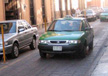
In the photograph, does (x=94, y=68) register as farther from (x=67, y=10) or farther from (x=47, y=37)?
(x=67, y=10)

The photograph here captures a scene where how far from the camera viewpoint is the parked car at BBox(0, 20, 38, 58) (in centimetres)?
1032

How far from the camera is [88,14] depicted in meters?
36.0

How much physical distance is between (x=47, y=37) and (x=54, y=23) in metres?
1.45

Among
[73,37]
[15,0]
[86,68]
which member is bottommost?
[86,68]

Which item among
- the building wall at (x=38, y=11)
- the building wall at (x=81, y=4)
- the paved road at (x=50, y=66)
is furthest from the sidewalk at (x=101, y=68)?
the building wall at (x=81, y=4)

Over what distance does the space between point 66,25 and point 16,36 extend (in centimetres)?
210

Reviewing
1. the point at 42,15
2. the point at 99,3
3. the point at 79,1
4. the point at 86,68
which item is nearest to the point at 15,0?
the point at 42,15

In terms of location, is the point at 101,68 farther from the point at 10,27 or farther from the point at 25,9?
the point at 25,9

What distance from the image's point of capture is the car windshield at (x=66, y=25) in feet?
35.7

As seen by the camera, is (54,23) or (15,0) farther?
(15,0)

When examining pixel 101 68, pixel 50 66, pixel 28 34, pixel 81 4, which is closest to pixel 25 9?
pixel 28 34

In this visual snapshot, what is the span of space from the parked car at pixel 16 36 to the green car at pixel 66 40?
3.83 ft

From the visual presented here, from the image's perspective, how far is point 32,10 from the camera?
28031 millimetres

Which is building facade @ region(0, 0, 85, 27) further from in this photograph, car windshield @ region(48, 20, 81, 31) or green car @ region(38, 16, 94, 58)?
green car @ region(38, 16, 94, 58)
